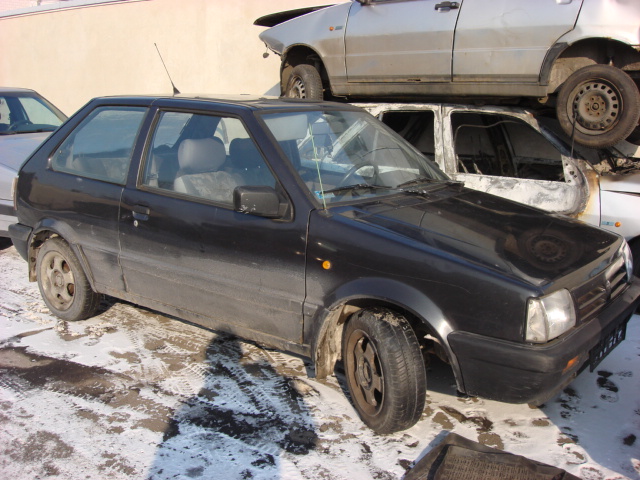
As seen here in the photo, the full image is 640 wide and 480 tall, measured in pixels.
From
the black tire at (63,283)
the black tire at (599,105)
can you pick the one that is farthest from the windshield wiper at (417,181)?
the black tire at (63,283)

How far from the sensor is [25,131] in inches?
285

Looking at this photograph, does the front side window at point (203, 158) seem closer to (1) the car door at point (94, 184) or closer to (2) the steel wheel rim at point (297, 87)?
(1) the car door at point (94, 184)

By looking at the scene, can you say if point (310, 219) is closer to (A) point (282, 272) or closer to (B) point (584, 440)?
(A) point (282, 272)

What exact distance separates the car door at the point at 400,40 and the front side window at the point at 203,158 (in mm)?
2679

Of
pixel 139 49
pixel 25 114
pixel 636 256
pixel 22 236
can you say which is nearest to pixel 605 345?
pixel 636 256

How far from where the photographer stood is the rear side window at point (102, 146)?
4074 millimetres

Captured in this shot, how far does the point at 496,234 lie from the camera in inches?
126

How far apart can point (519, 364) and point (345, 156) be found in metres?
1.62

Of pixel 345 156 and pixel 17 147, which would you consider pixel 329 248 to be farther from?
pixel 17 147

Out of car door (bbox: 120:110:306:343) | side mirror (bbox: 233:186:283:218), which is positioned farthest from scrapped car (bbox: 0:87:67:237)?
side mirror (bbox: 233:186:283:218)

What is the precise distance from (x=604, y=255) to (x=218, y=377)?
7.51ft

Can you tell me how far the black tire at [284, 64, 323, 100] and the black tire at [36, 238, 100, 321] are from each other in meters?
3.23

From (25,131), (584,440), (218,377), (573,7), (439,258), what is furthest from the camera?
(25,131)

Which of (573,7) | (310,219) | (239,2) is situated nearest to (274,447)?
(310,219)
